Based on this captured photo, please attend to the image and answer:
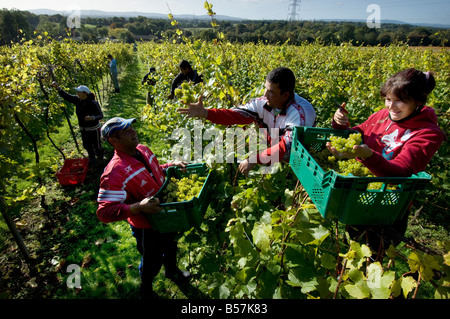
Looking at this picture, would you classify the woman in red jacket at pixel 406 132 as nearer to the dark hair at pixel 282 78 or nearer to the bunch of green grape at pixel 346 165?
the bunch of green grape at pixel 346 165

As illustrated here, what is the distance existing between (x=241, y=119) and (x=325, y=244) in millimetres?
1309

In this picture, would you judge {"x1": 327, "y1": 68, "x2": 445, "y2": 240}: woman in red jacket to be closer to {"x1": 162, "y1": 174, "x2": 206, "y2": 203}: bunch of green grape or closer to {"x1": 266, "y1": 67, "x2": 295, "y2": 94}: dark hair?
{"x1": 266, "y1": 67, "x2": 295, "y2": 94}: dark hair

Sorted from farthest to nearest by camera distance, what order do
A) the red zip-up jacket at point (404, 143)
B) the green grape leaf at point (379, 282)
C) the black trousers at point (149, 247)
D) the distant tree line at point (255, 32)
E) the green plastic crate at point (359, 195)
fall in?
the distant tree line at point (255, 32) < the black trousers at point (149, 247) < the red zip-up jacket at point (404, 143) < the green plastic crate at point (359, 195) < the green grape leaf at point (379, 282)

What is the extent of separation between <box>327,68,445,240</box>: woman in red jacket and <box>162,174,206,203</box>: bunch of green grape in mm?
1156

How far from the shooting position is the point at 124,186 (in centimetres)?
209

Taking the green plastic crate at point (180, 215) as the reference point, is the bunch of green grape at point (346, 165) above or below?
above

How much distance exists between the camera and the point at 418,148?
1.39 metres

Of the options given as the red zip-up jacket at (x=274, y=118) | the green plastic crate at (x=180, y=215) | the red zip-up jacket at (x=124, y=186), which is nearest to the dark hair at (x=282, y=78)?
the red zip-up jacket at (x=274, y=118)

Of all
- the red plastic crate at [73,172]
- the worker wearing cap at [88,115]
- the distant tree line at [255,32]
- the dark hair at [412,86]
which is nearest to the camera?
the dark hair at [412,86]

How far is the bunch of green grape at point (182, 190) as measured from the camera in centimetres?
203

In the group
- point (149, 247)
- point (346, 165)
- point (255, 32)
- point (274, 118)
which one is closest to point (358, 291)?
point (346, 165)

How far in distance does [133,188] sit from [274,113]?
1.47 metres

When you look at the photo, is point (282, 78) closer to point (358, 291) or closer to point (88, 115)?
point (358, 291)
